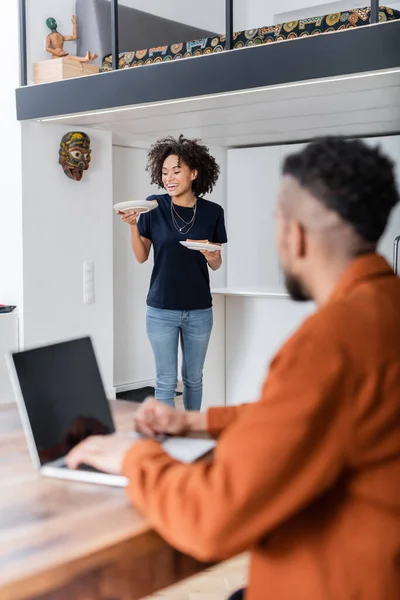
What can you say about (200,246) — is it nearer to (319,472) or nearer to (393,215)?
(319,472)

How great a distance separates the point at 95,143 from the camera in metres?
5.30

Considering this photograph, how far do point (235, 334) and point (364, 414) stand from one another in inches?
151

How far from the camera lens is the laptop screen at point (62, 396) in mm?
1523

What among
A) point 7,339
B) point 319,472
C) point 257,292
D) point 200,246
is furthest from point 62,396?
point 7,339

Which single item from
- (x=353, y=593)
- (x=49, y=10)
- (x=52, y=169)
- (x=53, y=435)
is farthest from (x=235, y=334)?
(x=353, y=593)

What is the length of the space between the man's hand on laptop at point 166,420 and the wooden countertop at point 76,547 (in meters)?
0.24

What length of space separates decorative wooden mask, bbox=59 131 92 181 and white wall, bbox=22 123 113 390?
52mm

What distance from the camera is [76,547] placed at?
116 centimetres

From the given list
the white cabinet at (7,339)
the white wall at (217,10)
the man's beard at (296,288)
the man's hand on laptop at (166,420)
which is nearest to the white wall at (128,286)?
the white wall at (217,10)

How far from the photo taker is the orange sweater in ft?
3.30

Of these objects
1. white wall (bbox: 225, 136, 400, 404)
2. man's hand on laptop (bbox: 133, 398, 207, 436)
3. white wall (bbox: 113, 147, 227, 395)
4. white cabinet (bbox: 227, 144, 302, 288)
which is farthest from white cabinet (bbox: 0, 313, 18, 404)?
man's hand on laptop (bbox: 133, 398, 207, 436)

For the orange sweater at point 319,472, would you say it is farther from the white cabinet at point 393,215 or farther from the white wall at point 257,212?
the white cabinet at point 393,215

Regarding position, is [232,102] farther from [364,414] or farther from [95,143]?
[364,414]

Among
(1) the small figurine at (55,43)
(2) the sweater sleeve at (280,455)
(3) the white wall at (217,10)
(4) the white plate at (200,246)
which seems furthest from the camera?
(3) the white wall at (217,10)
